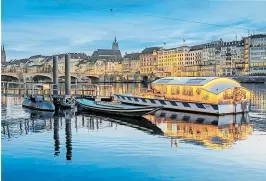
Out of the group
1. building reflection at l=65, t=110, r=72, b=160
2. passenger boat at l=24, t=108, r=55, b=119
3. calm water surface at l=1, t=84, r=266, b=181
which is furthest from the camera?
passenger boat at l=24, t=108, r=55, b=119

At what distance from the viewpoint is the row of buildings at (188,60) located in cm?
9556

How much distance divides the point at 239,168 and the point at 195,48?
10976 cm

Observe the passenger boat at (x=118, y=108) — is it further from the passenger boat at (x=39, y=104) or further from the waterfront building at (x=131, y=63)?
the waterfront building at (x=131, y=63)

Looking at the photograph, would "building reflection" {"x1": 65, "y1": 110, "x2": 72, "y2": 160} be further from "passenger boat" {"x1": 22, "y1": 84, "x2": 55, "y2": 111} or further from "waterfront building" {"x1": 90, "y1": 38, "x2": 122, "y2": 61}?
"waterfront building" {"x1": 90, "y1": 38, "x2": 122, "y2": 61}

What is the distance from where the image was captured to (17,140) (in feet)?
41.8

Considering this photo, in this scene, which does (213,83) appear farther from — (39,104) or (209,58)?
(209,58)

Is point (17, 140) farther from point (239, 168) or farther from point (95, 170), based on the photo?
point (239, 168)

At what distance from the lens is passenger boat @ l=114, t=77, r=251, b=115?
2100cm

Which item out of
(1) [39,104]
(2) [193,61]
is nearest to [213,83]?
(1) [39,104]

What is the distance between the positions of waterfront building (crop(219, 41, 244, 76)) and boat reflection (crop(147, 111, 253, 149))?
82426 mm

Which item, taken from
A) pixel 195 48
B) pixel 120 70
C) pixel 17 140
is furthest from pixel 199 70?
pixel 17 140

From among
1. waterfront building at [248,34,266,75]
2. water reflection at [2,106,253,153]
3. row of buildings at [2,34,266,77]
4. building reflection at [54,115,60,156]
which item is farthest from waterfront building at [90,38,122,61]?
building reflection at [54,115,60,156]

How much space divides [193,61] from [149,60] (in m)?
16.5

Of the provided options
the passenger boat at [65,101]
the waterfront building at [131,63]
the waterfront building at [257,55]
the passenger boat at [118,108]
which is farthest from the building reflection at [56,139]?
the waterfront building at [131,63]
